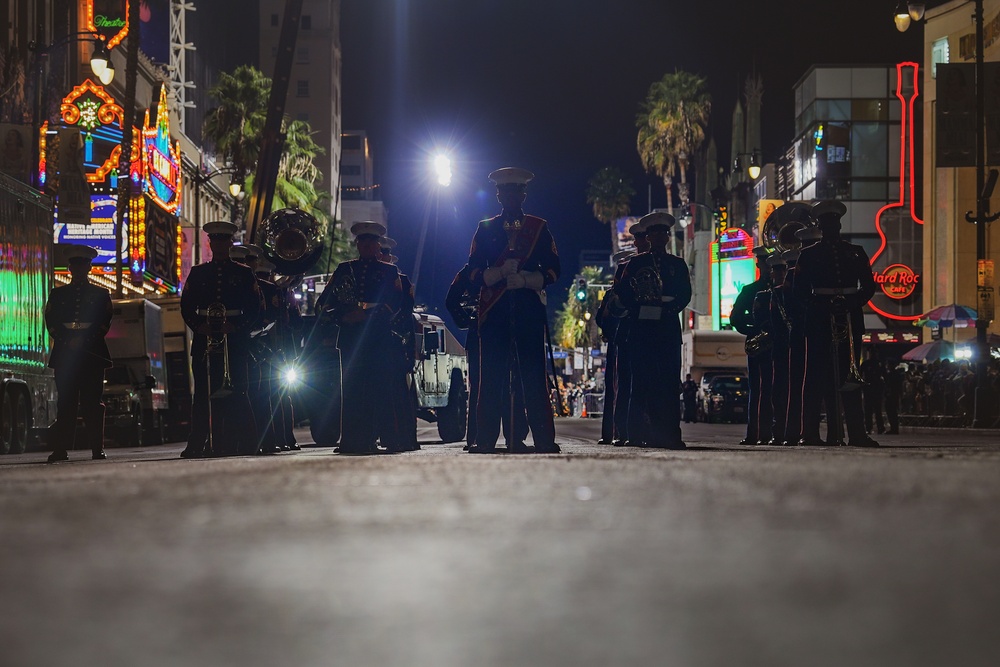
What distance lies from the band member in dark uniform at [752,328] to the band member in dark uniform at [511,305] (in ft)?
16.2

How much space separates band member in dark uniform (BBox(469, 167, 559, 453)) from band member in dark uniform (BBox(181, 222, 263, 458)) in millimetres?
2716

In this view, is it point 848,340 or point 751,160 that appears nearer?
point 848,340

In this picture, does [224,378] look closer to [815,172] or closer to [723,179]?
[815,172]

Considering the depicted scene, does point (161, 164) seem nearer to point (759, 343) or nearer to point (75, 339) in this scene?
point (759, 343)

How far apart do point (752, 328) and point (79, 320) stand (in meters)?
7.00

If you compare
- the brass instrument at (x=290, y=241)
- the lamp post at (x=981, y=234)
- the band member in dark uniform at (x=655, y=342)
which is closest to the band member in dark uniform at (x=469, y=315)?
the band member in dark uniform at (x=655, y=342)

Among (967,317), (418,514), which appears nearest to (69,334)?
(418,514)

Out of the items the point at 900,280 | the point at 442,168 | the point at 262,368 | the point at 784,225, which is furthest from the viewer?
the point at 900,280

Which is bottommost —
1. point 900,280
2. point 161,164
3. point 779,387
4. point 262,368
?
point 779,387

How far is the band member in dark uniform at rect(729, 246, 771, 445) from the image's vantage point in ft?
55.7

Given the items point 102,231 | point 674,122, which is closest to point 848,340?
point 102,231

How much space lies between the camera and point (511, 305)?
40.0ft

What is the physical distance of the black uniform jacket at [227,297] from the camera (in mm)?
14031

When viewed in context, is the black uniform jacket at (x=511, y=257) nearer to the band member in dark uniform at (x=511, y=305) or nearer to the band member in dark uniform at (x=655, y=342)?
the band member in dark uniform at (x=511, y=305)
